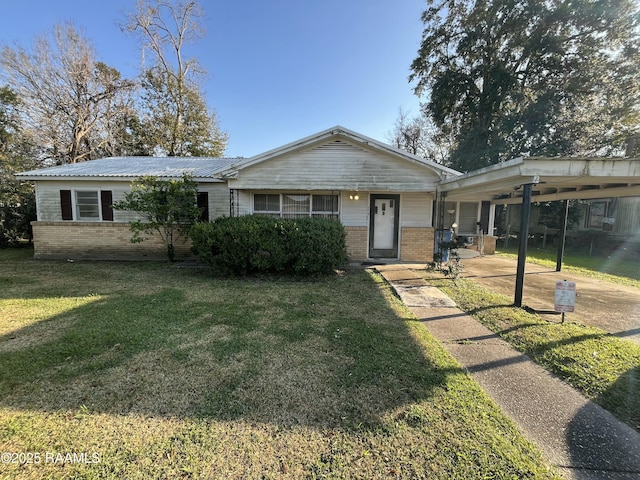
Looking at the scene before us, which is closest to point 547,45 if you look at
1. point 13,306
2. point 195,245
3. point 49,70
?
point 195,245

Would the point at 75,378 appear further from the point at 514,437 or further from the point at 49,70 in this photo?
the point at 49,70

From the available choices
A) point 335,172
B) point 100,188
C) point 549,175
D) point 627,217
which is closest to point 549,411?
point 549,175

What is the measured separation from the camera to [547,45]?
1593 cm

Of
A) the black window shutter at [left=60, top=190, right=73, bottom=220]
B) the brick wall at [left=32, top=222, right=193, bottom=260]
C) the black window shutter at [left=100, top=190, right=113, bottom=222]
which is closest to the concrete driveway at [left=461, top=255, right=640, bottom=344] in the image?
the brick wall at [left=32, top=222, right=193, bottom=260]

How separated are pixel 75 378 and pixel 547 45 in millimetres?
23949

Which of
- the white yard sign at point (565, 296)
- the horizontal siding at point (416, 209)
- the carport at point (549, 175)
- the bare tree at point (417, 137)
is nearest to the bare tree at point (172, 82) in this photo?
the bare tree at point (417, 137)

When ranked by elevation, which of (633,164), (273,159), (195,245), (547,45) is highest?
(547,45)

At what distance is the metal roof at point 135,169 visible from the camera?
982 cm

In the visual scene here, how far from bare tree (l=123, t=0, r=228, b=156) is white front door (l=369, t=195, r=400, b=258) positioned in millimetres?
19361

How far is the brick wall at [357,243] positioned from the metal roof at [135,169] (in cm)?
477

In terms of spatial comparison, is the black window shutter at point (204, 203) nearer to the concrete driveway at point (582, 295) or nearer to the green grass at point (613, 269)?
the concrete driveway at point (582, 295)

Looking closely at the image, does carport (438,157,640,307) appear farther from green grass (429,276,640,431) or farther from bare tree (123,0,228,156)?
Answer: bare tree (123,0,228,156)

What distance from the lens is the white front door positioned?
32.1 feet

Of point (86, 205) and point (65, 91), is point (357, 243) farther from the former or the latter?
point (65, 91)
